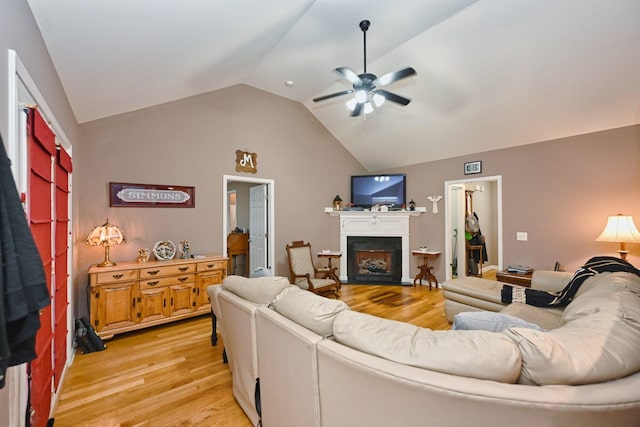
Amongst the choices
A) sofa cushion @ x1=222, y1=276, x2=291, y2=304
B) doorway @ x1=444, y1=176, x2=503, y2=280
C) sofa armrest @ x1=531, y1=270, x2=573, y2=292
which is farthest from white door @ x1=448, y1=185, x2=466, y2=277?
sofa cushion @ x1=222, y1=276, x2=291, y2=304

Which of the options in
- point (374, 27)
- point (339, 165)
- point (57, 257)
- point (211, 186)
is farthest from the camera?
point (339, 165)

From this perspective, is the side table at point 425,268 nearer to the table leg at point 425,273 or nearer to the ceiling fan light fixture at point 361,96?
the table leg at point 425,273

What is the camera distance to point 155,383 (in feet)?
7.48

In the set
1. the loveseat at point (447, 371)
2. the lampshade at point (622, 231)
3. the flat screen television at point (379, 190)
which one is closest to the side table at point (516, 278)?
the lampshade at point (622, 231)

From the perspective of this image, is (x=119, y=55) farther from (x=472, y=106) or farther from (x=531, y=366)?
(x=472, y=106)

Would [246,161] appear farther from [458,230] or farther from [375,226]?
[458,230]

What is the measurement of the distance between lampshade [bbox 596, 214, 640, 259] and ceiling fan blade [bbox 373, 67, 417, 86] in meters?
2.92

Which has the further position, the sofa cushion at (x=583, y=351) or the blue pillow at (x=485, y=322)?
the blue pillow at (x=485, y=322)

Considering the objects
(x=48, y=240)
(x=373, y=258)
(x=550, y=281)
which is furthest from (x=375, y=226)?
(x=48, y=240)

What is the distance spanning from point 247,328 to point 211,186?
295 centimetres

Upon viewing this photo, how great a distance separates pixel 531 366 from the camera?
3.22 ft

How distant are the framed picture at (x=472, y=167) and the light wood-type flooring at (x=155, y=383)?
2629 mm

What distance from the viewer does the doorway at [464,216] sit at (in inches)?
187

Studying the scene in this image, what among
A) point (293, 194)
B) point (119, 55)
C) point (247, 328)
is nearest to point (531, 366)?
point (247, 328)
